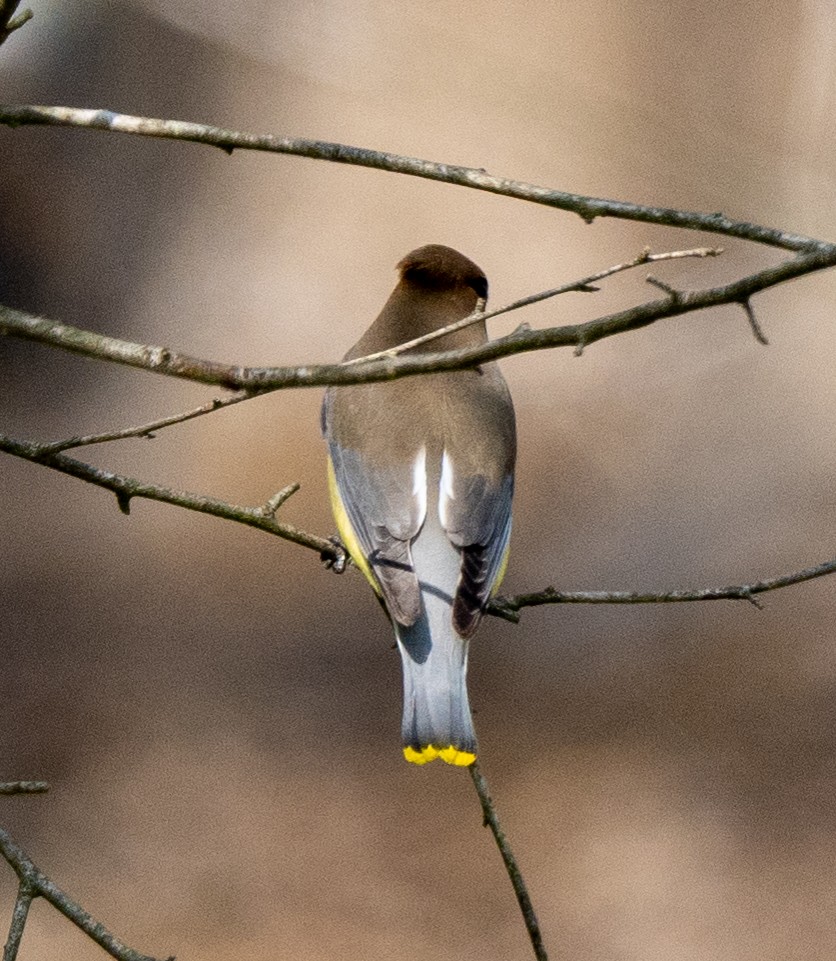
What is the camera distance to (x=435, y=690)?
382 centimetres

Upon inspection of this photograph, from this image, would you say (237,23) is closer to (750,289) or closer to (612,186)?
(612,186)

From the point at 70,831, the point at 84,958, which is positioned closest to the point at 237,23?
the point at 70,831

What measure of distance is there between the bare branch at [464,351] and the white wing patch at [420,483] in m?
2.02

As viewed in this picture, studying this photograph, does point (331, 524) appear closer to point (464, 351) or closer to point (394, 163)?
point (394, 163)

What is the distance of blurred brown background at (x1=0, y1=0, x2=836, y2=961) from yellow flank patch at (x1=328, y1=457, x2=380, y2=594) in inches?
107

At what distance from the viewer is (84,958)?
6355 mm

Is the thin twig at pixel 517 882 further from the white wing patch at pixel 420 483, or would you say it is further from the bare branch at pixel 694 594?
the white wing patch at pixel 420 483

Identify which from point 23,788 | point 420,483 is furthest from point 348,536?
point 23,788

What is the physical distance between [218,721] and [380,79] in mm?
4907

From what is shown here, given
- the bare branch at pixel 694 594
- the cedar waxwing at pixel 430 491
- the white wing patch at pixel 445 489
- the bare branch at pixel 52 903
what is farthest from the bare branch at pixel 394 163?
the white wing patch at pixel 445 489

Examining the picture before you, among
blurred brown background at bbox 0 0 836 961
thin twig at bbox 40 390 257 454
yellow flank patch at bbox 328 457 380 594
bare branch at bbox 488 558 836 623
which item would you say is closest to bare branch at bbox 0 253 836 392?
thin twig at bbox 40 390 257 454

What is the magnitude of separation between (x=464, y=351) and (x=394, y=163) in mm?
514

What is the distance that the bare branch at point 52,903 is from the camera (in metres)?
2.51

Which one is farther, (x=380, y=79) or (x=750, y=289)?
(x=380, y=79)
